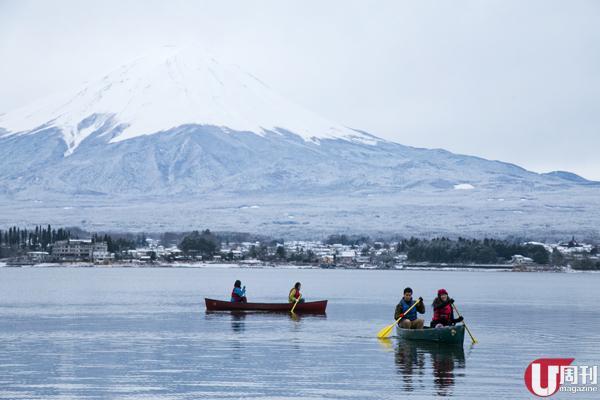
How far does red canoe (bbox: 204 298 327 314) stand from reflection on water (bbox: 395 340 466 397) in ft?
48.3

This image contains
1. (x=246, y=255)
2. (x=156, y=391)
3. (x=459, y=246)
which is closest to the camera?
(x=156, y=391)

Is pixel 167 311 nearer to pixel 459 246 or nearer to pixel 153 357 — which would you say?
pixel 153 357

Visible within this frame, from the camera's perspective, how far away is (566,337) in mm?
43938

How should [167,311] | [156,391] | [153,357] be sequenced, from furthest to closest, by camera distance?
1. [167,311]
2. [153,357]
3. [156,391]

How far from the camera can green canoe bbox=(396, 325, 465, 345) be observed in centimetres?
3825

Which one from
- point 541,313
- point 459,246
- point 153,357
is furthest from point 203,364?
point 459,246

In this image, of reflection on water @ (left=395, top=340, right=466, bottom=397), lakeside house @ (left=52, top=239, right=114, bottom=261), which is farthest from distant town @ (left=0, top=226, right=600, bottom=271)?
reflection on water @ (left=395, top=340, right=466, bottom=397)

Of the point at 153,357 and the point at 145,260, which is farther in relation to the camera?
the point at 145,260

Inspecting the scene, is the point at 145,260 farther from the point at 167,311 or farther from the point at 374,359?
the point at 374,359

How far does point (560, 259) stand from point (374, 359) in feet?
476

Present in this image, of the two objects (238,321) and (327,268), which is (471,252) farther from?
(238,321)

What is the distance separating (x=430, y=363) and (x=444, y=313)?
4.11 m

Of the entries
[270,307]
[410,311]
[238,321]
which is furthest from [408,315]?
[270,307]

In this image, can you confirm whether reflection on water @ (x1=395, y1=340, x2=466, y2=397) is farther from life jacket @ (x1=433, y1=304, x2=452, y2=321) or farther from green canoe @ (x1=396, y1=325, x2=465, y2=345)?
life jacket @ (x1=433, y1=304, x2=452, y2=321)
